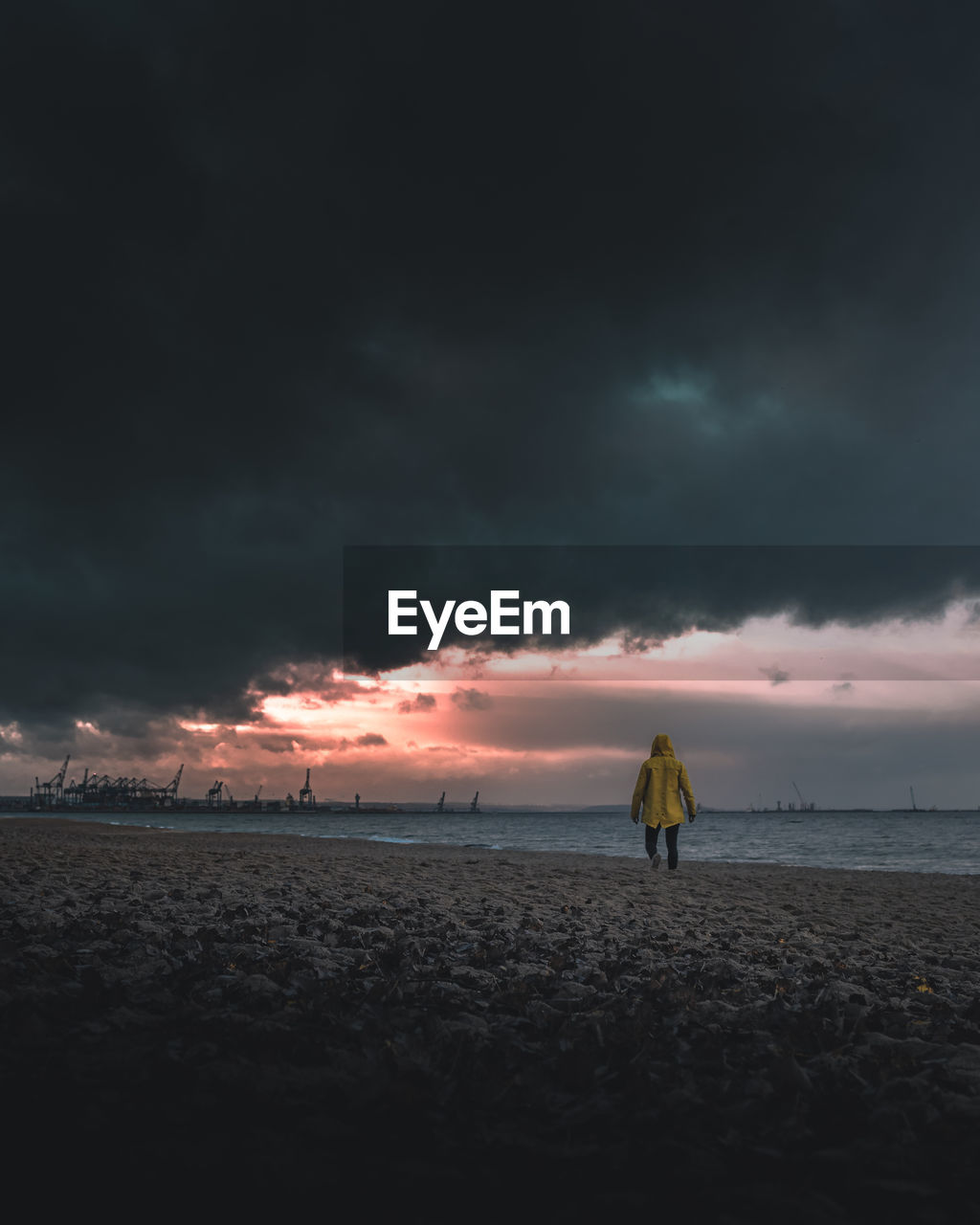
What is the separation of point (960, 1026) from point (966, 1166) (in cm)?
226

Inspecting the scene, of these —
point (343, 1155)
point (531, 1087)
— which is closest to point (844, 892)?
point (531, 1087)

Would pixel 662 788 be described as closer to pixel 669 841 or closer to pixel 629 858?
pixel 669 841

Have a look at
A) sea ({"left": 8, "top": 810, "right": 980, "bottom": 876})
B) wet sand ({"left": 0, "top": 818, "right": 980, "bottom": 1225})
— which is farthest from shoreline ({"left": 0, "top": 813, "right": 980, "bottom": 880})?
wet sand ({"left": 0, "top": 818, "right": 980, "bottom": 1225})

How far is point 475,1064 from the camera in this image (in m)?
3.72

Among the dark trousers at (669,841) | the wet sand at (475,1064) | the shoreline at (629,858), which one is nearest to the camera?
the wet sand at (475,1064)

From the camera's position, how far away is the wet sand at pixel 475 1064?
2.68 meters

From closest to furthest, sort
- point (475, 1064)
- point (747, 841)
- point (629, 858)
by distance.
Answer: point (475, 1064) < point (629, 858) < point (747, 841)

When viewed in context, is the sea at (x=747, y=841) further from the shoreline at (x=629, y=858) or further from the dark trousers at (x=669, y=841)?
the dark trousers at (x=669, y=841)

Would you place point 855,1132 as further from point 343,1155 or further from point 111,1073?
point 111,1073

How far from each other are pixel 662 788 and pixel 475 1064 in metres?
11.2

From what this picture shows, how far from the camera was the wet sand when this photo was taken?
2.68m

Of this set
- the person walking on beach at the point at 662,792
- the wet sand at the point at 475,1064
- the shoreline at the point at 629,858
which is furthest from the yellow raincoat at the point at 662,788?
the wet sand at the point at 475,1064

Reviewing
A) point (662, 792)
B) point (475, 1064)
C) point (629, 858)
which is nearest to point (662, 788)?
point (662, 792)

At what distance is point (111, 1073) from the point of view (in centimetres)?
334
